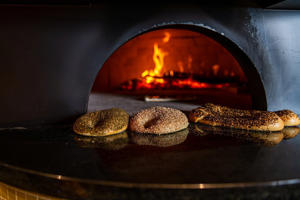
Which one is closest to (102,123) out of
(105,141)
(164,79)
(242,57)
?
(105,141)

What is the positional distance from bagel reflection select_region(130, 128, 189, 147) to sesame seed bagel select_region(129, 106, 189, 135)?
0.10 ft

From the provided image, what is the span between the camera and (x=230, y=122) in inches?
62.9

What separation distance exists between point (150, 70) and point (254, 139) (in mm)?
2443

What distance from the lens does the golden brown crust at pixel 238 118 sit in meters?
1.51

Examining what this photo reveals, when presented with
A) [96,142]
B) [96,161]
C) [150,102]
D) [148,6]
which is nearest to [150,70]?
[150,102]

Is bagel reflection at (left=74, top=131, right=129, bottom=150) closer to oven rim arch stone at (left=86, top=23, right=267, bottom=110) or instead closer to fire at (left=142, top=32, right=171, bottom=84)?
oven rim arch stone at (left=86, top=23, right=267, bottom=110)

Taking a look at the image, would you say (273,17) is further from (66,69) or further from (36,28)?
(36,28)

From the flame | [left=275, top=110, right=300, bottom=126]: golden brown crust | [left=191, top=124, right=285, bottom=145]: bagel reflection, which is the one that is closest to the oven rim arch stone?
[left=275, top=110, right=300, bottom=126]: golden brown crust

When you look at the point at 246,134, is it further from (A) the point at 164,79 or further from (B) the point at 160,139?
(A) the point at 164,79

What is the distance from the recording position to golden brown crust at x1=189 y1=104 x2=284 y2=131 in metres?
1.51

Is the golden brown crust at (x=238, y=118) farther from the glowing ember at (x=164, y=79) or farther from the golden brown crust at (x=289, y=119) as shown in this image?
the glowing ember at (x=164, y=79)

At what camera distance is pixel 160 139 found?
140 cm

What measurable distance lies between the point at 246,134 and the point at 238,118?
0.17 m

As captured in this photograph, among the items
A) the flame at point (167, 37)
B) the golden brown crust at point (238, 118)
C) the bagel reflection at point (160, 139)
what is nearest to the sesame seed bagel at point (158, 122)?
the bagel reflection at point (160, 139)
